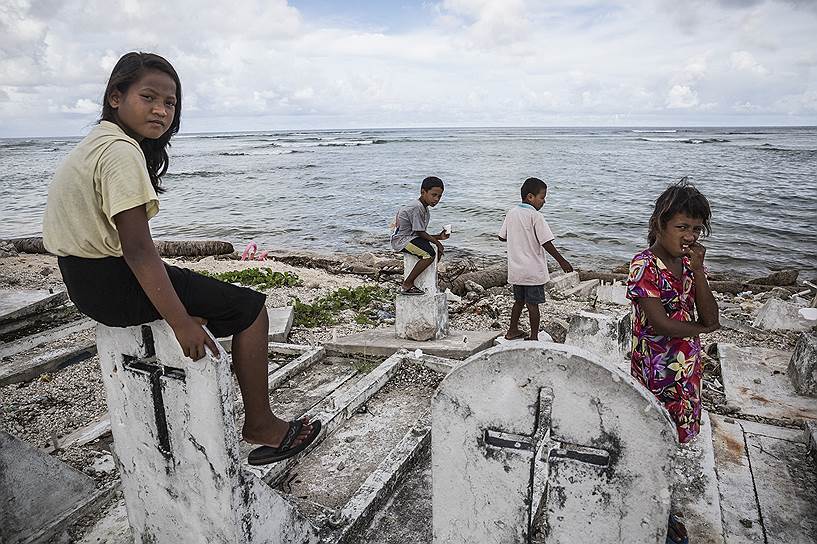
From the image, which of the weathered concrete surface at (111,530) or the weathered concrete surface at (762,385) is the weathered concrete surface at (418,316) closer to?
the weathered concrete surface at (762,385)

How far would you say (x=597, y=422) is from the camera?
1565mm

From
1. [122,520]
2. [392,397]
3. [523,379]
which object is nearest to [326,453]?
[392,397]

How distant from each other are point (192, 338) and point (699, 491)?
2.83 m

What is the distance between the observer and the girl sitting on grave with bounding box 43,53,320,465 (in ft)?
6.05

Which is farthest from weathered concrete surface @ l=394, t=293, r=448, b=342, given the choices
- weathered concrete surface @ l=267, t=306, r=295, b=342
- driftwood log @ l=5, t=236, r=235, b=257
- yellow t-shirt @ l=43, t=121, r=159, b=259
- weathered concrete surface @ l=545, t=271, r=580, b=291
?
driftwood log @ l=5, t=236, r=235, b=257

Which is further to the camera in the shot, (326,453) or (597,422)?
(326,453)

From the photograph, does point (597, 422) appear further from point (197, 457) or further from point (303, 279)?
point (303, 279)

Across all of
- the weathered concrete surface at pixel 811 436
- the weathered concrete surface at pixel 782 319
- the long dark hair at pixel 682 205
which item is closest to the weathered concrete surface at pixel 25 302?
the long dark hair at pixel 682 205

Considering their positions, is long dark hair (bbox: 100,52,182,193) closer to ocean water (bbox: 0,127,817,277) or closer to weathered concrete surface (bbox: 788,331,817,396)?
weathered concrete surface (bbox: 788,331,817,396)

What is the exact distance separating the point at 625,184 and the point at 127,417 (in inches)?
1251

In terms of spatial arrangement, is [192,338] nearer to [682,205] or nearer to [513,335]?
[682,205]

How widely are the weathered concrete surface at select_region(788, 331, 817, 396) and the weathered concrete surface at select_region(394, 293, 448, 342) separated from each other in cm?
314

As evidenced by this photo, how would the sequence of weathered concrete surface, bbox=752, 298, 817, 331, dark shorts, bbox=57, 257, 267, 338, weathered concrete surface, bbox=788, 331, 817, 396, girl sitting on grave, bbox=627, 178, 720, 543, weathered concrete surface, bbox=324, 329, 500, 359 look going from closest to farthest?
dark shorts, bbox=57, 257, 267, 338, girl sitting on grave, bbox=627, 178, 720, 543, weathered concrete surface, bbox=788, 331, 817, 396, weathered concrete surface, bbox=324, 329, 500, 359, weathered concrete surface, bbox=752, 298, 817, 331

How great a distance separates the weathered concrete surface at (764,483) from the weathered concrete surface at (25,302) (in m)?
6.65
